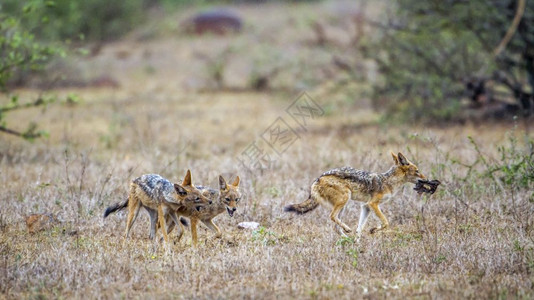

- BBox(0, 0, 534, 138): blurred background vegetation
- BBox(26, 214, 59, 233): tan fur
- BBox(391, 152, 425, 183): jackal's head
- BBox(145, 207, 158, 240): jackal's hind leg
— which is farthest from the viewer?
BBox(0, 0, 534, 138): blurred background vegetation

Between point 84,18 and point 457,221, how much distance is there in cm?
2623

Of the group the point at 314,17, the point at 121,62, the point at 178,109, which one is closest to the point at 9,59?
the point at 178,109

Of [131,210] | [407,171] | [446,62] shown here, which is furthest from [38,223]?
[446,62]

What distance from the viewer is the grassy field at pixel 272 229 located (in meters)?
6.66

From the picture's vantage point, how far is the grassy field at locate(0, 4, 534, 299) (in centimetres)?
666

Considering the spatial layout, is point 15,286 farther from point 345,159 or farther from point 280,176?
point 345,159

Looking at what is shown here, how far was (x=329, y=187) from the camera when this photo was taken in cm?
871

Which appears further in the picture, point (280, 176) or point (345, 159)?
point (345, 159)

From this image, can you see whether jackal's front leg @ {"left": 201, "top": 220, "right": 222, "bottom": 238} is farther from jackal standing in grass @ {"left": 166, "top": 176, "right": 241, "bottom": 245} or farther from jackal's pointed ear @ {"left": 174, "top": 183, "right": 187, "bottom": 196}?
jackal's pointed ear @ {"left": 174, "top": 183, "right": 187, "bottom": 196}

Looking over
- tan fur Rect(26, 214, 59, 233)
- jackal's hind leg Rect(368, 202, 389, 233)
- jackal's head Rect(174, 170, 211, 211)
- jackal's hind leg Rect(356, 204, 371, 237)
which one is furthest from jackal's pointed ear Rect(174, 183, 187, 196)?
jackal's hind leg Rect(368, 202, 389, 233)

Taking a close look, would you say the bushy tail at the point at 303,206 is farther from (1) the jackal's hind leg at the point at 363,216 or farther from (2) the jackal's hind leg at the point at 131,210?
(2) the jackal's hind leg at the point at 131,210

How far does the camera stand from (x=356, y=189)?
8.79 m

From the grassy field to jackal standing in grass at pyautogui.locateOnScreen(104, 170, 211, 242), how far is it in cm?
42

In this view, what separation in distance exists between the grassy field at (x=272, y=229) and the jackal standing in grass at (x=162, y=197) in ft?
1.36
